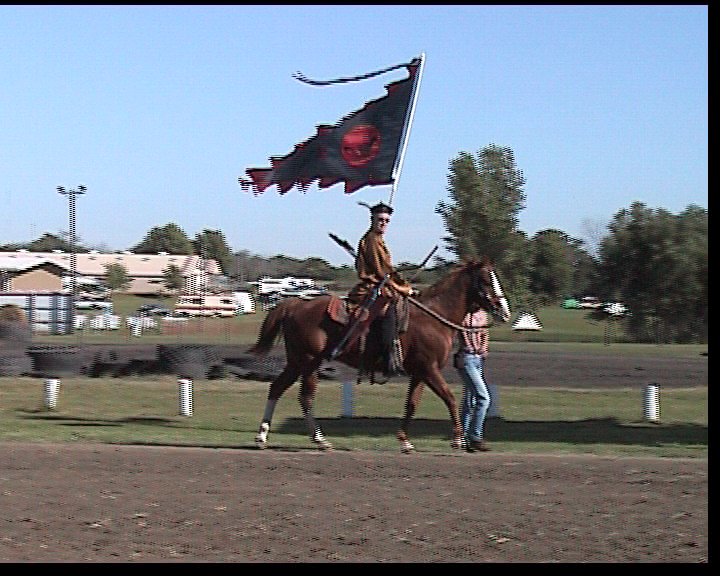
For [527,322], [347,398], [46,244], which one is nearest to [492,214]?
[527,322]

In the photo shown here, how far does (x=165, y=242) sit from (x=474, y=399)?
42.4 meters

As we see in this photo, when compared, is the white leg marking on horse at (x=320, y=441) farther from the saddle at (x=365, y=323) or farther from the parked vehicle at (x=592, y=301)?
the parked vehicle at (x=592, y=301)

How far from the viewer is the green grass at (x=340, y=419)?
14.5 m

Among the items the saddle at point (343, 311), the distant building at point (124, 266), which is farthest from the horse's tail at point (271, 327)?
the distant building at point (124, 266)

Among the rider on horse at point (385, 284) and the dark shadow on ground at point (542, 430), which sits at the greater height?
the rider on horse at point (385, 284)

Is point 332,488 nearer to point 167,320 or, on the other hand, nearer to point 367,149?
point 367,149

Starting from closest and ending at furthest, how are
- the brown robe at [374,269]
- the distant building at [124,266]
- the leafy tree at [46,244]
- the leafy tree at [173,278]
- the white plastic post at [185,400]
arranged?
1. the brown robe at [374,269]
2. the white plastic post at [185,400]
3. the distant building at [124,266]
4. the leafy tree at [173,278]
5. the leafy tree at [46,244]

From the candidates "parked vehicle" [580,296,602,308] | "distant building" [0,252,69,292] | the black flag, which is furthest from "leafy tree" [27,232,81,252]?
"parked vehicle" [580,296,602,308]

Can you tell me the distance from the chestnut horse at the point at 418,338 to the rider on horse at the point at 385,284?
0.15 metres

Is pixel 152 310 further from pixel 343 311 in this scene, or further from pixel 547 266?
pixel 343 311

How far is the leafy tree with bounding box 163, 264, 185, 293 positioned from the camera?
155 ft

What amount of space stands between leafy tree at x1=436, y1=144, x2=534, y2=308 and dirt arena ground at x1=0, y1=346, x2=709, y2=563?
13.6 metres
